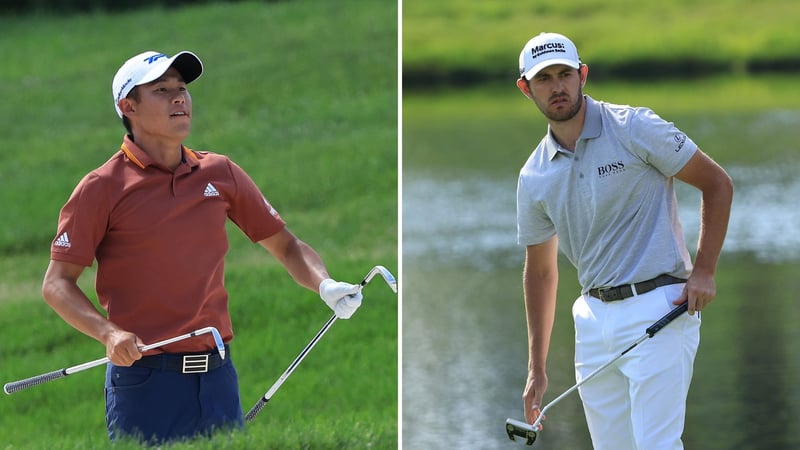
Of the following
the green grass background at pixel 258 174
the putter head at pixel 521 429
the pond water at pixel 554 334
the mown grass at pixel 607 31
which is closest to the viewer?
the putter head at pixel 521 429

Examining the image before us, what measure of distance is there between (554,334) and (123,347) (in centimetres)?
1051

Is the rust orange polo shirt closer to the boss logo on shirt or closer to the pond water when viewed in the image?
the boss logo on shirt

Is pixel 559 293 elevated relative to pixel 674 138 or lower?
lower

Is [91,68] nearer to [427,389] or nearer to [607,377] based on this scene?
[427,389]

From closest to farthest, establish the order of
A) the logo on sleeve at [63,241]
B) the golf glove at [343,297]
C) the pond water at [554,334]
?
the logo on sleeve at [63,241] → the golf glove at [343,297] → the pond water at [554,334]

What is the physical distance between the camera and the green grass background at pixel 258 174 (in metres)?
9.95

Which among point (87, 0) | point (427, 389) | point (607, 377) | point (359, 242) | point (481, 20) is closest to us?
point (607, 377)

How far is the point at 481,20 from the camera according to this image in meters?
49.2

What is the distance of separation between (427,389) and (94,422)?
3.94m

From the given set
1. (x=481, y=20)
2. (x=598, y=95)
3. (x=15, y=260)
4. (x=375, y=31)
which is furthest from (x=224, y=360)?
(x=481, y=20)

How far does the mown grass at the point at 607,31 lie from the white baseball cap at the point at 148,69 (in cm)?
3734

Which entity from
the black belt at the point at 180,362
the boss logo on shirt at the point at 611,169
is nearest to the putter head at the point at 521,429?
the boss logo on shirt at the point at 611,169

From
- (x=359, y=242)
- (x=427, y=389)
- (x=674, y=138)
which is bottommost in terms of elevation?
(x=427, y=389)

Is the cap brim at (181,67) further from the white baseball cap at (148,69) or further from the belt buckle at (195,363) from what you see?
the belt buckle at (195,363)
